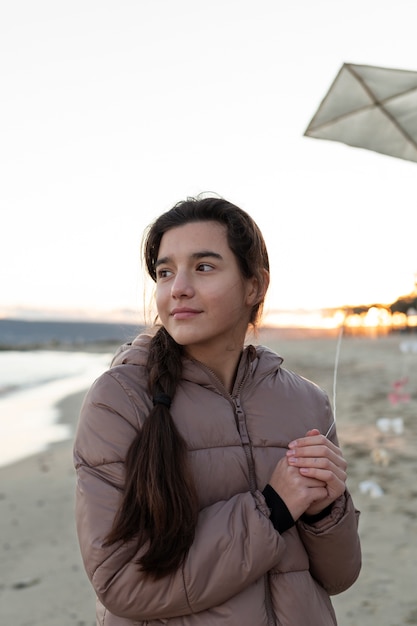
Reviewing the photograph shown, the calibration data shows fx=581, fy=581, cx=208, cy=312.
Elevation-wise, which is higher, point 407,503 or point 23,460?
point 407,503

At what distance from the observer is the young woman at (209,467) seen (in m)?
1.58

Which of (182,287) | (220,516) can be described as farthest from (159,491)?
(182,287)

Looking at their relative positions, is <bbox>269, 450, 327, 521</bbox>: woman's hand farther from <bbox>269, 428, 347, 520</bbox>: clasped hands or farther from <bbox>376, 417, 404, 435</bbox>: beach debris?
<bbox>376, 417, 404, 435</bbox>: beach debris

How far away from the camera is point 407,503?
18.7ft

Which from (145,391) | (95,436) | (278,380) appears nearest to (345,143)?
(278,380)

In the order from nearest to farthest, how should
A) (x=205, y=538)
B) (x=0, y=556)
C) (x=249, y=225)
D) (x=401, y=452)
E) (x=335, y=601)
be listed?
(x=205, y=538), (x=249, y=225), (x=335, y=601), (x=0, y=556), (x=401, y=452)

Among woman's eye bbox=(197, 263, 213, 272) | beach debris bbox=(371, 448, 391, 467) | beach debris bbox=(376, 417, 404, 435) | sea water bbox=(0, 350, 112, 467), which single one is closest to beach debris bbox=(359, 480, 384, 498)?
beach debris bbox=(371, 448, 391, 467)

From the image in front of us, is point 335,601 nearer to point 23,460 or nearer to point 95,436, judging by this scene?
point 95,436

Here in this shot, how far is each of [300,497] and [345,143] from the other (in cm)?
180

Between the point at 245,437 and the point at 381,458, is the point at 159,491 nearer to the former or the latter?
the point at 245,437

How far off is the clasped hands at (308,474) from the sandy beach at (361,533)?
2.84 feet

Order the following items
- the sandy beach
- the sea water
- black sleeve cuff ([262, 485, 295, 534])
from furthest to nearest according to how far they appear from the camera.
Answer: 1. the sea water
2. the sandy beach
3. black sleeve cuff ([262, 485, 295, 534])

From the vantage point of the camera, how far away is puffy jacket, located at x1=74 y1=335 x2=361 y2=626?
1.58 meters

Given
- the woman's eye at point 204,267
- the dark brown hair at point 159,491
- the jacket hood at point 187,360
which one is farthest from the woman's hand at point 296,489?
the woman's eye at point 204,267
